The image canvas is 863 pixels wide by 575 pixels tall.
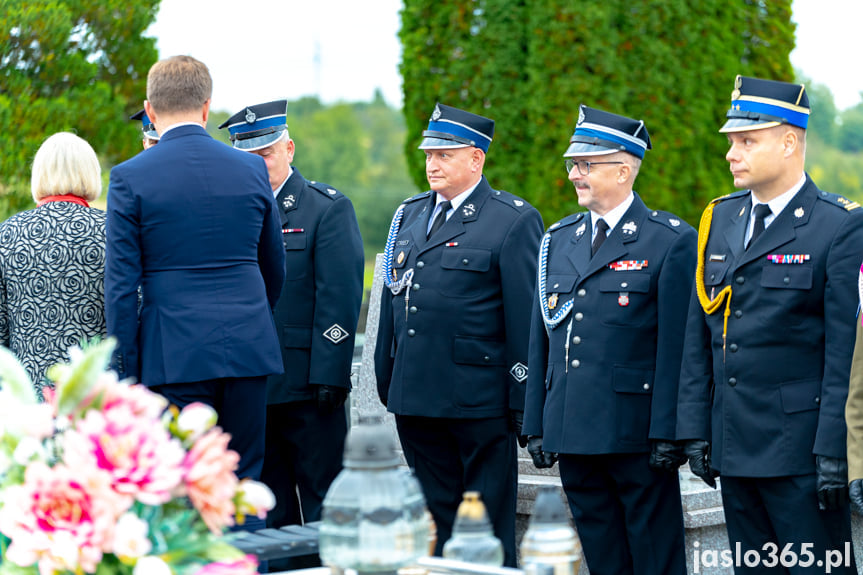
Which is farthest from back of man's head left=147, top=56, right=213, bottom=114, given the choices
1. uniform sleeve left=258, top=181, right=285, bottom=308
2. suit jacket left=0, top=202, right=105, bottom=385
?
suit jacket left=0, top=202, right=105, bottom=385

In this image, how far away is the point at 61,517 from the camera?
74.6 inches

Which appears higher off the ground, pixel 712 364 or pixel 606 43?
pixel 606 43

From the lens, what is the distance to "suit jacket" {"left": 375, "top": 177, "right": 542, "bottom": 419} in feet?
16.3

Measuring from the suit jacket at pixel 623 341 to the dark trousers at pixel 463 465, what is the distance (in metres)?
0.48

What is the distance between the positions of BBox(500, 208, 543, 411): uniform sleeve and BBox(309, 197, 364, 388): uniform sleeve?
75 centimetres

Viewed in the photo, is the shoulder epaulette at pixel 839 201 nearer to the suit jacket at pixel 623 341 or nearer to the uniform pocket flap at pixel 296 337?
the suit jacket at pixel 623 341

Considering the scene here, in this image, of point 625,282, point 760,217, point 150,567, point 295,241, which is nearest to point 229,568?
point 150,567

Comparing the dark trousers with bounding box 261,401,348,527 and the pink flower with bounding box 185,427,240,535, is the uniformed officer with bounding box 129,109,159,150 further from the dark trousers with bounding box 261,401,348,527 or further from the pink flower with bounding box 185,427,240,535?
the pink flower with bounding box 185,427,240,535

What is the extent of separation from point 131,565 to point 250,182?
234 centimetres

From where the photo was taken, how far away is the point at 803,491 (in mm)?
3836

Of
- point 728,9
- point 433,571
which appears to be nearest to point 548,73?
point 728,9

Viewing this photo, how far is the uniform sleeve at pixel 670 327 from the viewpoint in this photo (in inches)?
171

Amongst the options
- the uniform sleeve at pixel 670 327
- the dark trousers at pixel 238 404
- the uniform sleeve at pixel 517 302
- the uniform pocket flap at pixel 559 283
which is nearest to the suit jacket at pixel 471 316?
the uniform sleeve at pixel 517 302

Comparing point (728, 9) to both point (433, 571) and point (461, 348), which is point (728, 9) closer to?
point (461, 348)
